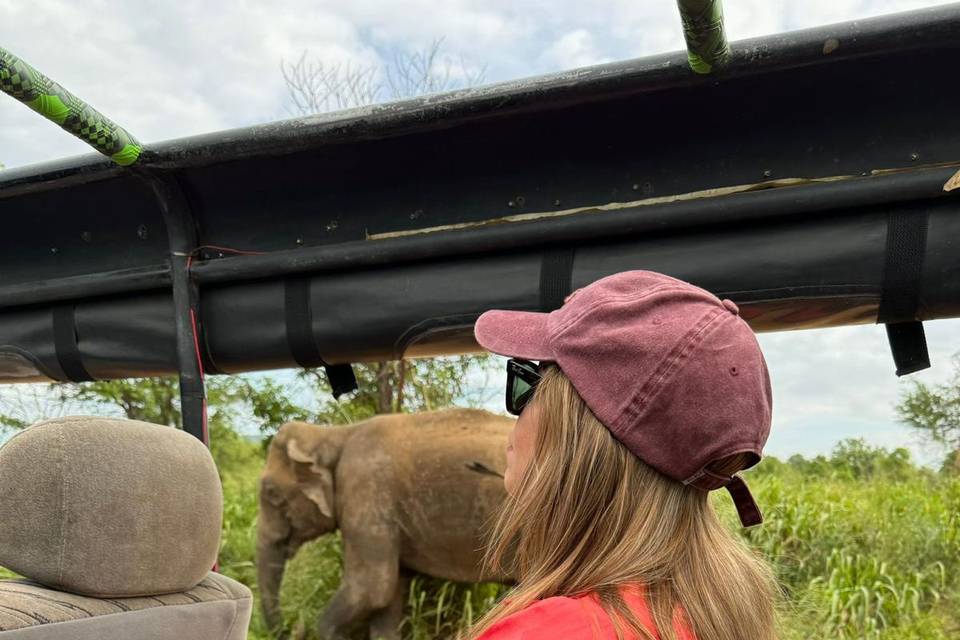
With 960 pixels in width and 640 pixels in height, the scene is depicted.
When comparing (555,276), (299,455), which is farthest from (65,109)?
(299,455)

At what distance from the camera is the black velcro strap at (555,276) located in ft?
6.20

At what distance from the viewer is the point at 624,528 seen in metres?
1.08

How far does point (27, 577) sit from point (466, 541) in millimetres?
4737

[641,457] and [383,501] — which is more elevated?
[641,457]

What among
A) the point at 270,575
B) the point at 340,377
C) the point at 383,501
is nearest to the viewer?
the point at 340,377

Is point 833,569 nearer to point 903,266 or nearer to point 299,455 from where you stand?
A: point 299,455

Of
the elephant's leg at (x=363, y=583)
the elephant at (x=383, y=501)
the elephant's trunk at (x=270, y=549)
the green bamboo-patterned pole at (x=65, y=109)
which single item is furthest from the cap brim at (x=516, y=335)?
the elephant's trunk at (x=270, y=549)

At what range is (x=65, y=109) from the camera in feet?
5.67

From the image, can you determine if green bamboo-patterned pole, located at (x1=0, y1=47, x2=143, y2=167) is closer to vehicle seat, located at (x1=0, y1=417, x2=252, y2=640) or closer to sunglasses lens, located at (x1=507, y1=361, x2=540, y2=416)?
vehicle seat, located at (x1=0, y1=417, x2=252, y2=640)

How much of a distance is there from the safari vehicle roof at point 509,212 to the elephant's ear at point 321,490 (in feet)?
12.8

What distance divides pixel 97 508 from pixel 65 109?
2.87 ft

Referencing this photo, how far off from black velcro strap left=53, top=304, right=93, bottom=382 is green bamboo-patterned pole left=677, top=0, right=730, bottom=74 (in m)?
1.75

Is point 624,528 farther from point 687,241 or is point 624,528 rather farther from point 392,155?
point 392,155

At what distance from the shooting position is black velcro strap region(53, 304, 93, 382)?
93.4 inches
